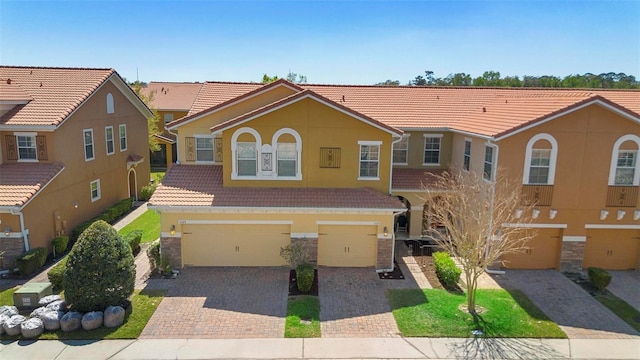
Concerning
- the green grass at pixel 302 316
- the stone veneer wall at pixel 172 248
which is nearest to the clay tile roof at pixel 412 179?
the green grass at pixel 302 316

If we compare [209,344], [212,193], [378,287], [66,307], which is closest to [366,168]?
[378,287]

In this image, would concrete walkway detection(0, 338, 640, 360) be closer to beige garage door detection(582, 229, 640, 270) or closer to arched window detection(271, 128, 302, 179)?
beige garage door detection(582, 229, 640, 270)

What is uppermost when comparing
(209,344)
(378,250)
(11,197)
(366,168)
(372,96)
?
(372,96)

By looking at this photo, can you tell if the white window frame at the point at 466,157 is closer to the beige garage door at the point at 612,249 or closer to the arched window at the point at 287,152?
the beige garage door at the point at 612,249

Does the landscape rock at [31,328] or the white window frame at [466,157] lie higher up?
the white window frame at [466,157]

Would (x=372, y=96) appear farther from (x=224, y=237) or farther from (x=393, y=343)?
(x=393, y=343)

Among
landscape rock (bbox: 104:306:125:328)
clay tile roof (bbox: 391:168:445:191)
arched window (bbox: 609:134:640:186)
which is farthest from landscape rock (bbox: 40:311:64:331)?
arched window (bbox: 609:134:640:186)
